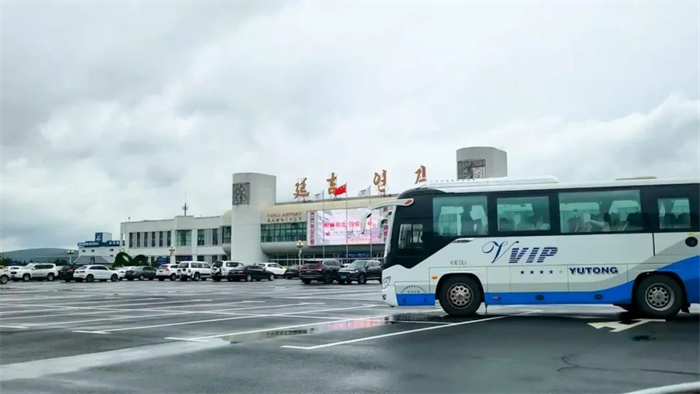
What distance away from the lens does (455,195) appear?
15531 mm

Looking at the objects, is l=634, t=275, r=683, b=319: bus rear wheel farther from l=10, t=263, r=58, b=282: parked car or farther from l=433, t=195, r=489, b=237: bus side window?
l=10, t=263, r=58, b=282: parked car

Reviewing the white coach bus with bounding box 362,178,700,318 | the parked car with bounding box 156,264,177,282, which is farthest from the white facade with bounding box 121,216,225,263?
the white coach bus with bounding box 362,178,700,318

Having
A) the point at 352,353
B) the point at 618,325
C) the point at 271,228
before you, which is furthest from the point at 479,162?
the point at 352,353

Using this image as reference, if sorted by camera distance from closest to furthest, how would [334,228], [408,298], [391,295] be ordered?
[408,298] → [391,295] → [334,228]

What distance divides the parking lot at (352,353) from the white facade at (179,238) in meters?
85.6

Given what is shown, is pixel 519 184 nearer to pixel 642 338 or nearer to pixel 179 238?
pixel 642 338

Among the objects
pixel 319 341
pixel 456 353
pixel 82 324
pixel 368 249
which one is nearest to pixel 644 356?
pixel 456 353

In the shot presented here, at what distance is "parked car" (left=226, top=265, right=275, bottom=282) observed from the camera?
54969mm

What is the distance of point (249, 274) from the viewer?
5569 centimetres

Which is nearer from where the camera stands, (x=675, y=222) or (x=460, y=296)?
(x=675, y=222)

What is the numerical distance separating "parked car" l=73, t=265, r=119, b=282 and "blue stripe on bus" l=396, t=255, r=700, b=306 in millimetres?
47930

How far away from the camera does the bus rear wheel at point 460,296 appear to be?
1511 centimetres

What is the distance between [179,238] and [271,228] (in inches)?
888

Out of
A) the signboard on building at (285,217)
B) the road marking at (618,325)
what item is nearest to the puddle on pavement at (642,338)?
the road marking at (618,325)
